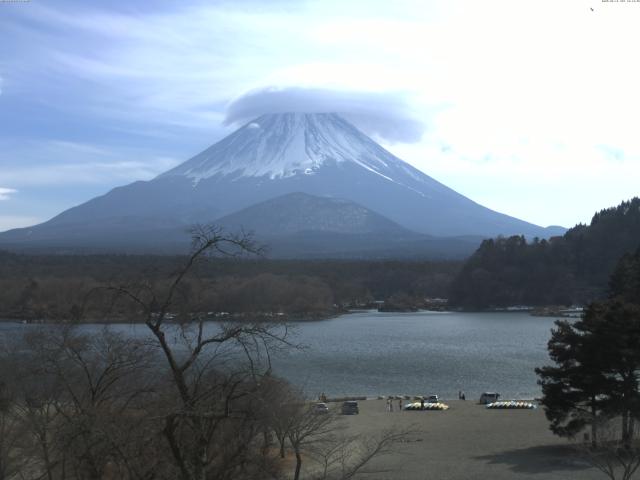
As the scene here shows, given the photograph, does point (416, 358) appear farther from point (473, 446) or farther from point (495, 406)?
point (473, 446)

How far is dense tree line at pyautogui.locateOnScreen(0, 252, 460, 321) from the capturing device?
31.6 m

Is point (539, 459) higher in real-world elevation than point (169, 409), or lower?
lower

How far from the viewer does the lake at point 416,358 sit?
61.4 ft


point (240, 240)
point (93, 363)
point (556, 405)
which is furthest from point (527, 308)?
point (240, 240)

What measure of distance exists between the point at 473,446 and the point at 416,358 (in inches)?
490

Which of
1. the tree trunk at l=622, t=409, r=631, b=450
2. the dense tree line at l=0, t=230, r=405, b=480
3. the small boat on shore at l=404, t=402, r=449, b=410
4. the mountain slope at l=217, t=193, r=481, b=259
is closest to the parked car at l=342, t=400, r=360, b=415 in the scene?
the small boat on shore at l=404, t=402, r=449, b=410

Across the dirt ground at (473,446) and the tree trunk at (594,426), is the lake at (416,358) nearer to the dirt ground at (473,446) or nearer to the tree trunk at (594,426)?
the dirt ground at (473,446)

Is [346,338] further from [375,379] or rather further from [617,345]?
[617,345]

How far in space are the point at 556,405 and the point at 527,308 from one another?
131 ft

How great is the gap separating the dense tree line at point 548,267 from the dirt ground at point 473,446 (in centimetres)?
3452

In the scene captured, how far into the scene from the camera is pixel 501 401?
16.1 m

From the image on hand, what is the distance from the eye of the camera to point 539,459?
1023 cm

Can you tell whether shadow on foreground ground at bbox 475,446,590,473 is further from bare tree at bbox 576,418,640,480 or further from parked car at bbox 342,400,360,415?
parked car at bbox 342,400,360,415

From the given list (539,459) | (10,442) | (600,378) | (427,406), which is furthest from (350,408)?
(10,442)
